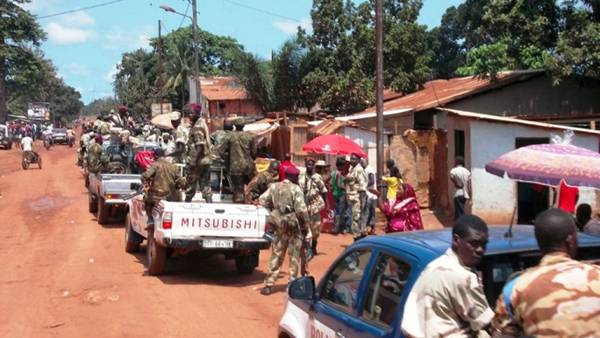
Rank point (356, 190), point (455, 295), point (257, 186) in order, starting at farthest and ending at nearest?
point (356, 190) → point (257, 186) → point (455, 295)

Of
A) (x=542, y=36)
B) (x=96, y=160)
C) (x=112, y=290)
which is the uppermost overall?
(x=542, y=36)

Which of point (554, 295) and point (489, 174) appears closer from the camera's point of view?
point (554, 295)

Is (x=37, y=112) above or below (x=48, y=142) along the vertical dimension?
above

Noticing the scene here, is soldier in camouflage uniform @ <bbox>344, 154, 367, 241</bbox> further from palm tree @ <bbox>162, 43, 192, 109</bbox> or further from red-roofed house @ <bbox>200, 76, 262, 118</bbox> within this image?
palm tree @ <bbox>162, 43, 192, 109</bbox>

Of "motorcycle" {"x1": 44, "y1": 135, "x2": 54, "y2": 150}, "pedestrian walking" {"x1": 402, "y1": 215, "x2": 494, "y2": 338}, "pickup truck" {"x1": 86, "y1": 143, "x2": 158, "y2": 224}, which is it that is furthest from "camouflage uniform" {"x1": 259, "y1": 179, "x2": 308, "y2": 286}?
"motorcycle" {"x1": 44, "y1": 135, "x2": 54, "y2": 150}

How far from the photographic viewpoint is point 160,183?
11320 millimetres

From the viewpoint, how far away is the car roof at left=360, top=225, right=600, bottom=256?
364 cm

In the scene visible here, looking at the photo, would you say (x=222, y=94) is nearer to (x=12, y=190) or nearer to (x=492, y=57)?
(x=12, y=190)

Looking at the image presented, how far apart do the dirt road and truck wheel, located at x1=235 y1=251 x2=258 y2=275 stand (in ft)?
0.47

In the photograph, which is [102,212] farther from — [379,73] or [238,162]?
[379,73]

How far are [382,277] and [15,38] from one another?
62.1 metres

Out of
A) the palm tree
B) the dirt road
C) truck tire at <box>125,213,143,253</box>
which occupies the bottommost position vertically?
the dirt road

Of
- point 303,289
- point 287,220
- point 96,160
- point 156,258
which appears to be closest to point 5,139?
point 96,160

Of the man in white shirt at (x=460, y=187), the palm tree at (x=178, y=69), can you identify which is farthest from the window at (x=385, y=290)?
the palm tree at (x=178, y=69)
